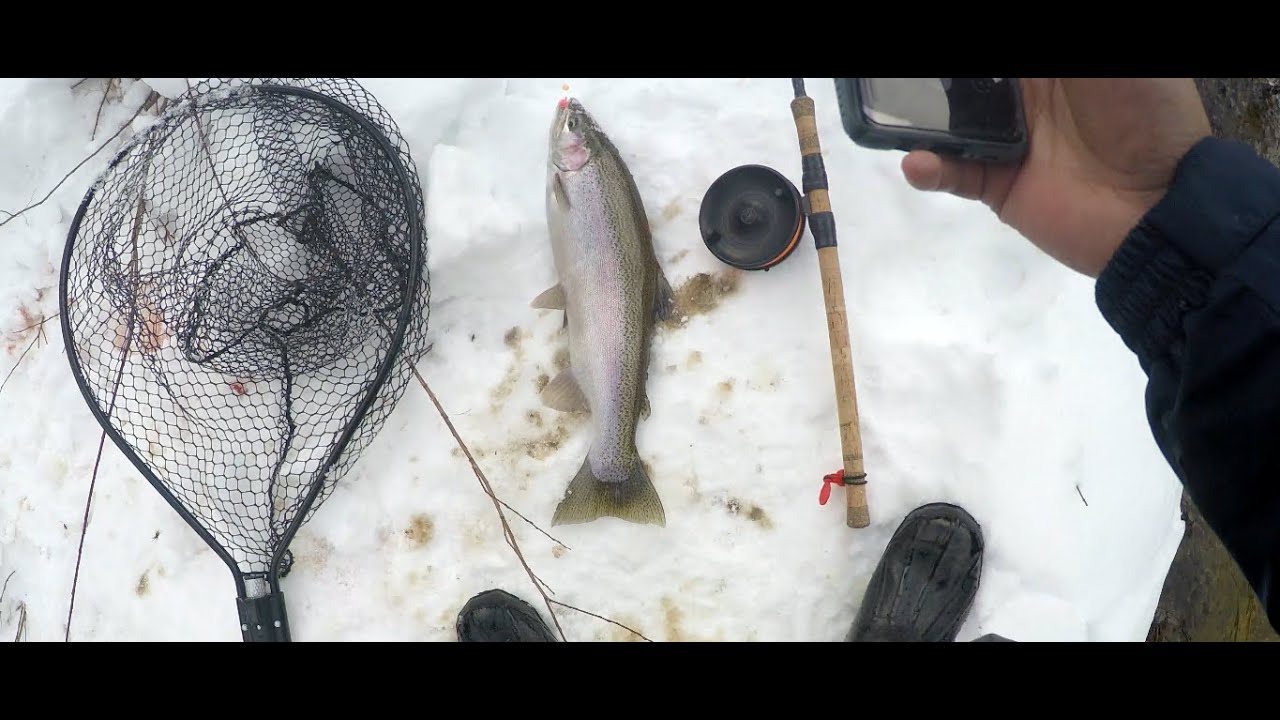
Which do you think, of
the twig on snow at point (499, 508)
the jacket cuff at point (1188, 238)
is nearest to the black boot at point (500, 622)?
the twig on snow at point (499, 508)

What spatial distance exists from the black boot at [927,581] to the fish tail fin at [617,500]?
764mm

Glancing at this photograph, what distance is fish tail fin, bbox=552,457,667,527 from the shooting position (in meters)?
2.49

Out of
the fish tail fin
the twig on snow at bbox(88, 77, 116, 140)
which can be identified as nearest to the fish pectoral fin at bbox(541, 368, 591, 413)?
the fish tail fin

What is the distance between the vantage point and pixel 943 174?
1.86 m

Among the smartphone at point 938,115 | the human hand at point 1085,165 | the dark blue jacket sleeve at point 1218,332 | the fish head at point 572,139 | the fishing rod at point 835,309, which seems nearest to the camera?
the dark blue jacket sleeve at point 1218,332

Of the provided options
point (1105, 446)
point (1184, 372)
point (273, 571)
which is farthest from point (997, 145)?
point (273, 571)

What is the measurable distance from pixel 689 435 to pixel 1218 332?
153 cm

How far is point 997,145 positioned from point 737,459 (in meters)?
1.28

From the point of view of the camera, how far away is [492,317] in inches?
105

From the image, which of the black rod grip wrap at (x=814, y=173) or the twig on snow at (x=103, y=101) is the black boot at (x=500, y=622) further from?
the twig on snow at (x=103, y=101)

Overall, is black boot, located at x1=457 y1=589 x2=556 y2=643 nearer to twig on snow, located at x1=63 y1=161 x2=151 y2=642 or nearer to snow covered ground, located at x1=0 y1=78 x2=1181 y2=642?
snow covered ground, located at x1=0 y1=78 x2=1181 y2=642

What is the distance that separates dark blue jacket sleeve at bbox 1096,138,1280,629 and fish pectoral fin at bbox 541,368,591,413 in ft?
5.28

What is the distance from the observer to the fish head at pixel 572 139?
2.47 metres

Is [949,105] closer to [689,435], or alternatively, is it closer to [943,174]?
[943,174]
